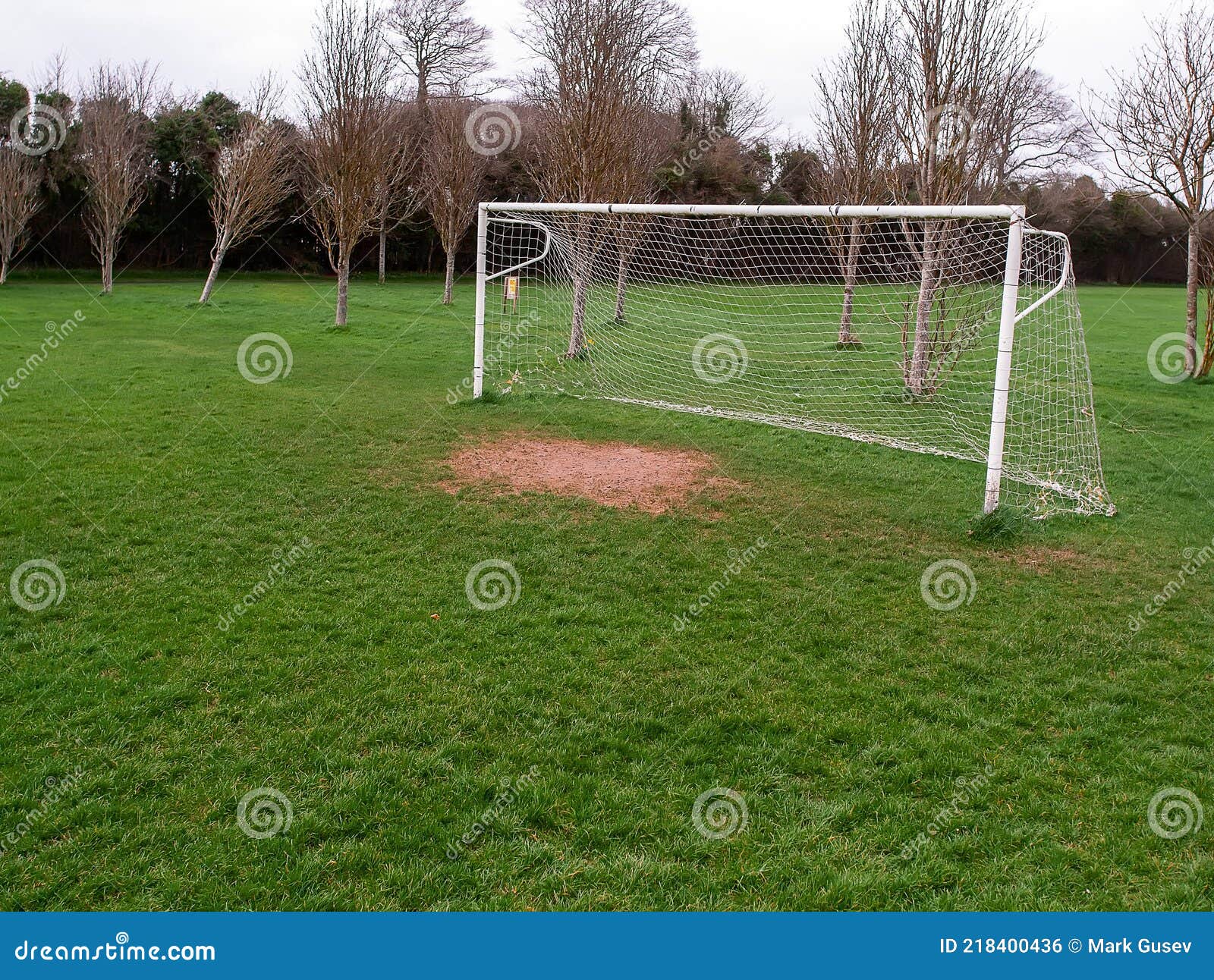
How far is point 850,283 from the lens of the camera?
1498cm

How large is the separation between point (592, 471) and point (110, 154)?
870 inches

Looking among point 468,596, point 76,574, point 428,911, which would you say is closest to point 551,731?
point 428,911

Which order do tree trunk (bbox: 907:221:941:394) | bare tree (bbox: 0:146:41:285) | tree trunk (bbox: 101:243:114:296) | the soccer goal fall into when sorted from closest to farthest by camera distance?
1. the soccer goal
2. tree trunk (bbox: 907:221:941:394)
3. bare tree (bbox: 0:146:41:285)
4. tree trunk (bbox: 101:243:114:296)

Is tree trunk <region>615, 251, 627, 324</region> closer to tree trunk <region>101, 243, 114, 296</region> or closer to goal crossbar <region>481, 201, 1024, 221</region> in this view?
goal crossbar <region>481, 201, 1024, 221</region>

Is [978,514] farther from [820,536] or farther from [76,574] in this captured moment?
[76,574]

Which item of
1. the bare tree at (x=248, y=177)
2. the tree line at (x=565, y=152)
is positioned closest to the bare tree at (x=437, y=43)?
the tree line at (x=565, y=152)

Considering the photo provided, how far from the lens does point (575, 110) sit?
14.2 metres

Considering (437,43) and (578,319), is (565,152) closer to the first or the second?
Result: (578,319)

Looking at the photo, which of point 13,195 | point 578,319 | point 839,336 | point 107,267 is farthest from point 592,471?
point 13,195

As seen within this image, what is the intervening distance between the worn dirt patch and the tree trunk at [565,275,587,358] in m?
5.23

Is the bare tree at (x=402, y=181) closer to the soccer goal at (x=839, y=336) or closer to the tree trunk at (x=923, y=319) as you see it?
the soccer goal at (x=839, y=336)

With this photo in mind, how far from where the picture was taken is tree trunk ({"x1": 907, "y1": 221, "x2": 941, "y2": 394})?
12.2m

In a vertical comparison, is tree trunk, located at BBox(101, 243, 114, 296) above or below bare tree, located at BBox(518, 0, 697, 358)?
below

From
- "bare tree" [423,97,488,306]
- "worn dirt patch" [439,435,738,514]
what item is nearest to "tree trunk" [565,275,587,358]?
"worn dirt patch" [439,435,738,514]
